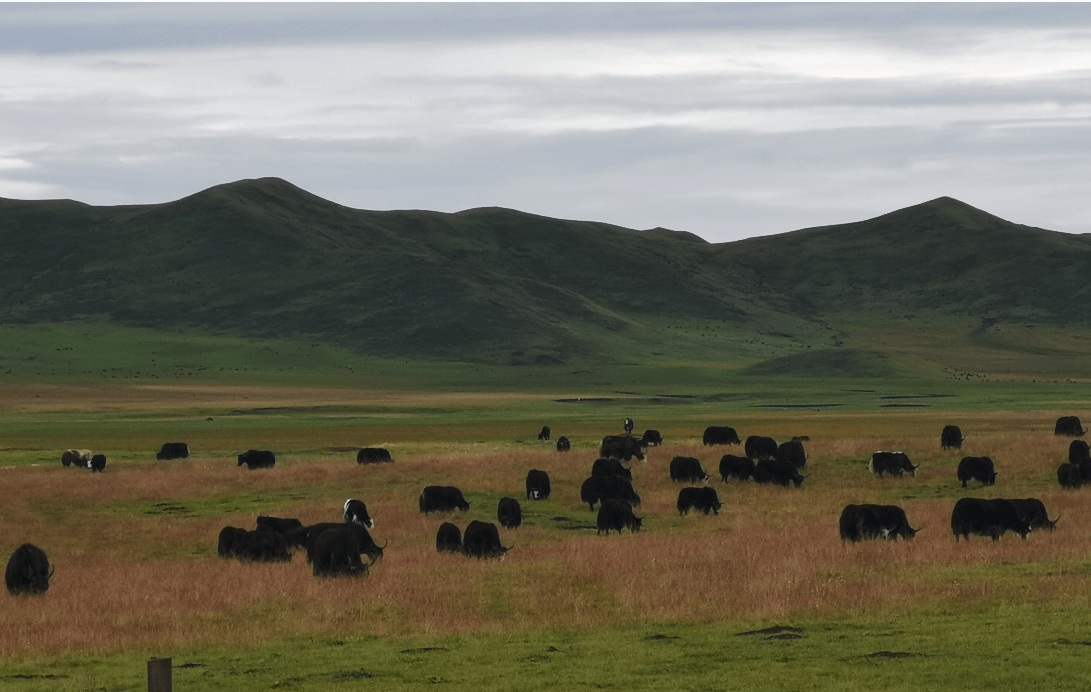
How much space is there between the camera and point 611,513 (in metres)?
30.7

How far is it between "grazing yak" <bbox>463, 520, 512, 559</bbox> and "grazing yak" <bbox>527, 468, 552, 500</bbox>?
31.3 ft

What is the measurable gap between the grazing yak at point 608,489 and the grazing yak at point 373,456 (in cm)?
1216

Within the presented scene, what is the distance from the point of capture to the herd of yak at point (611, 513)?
23.9 metres

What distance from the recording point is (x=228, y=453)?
56625mm

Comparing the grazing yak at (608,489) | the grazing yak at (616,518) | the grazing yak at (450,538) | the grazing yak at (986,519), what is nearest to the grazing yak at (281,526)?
the grazing yak at (450,538)

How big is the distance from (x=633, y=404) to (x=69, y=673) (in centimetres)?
9389

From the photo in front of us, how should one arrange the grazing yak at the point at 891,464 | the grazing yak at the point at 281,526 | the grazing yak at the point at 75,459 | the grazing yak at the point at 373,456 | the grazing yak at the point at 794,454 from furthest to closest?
the grazing yak at the point at 75,459 → the grazing yak at the point at 373,456 → the grazing yak at the point at 794,454 → the grazing yak at the point at 891,464 → the grazing yak at the point at 281,526

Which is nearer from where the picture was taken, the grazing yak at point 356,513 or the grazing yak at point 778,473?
the grazing yak at point 356,513

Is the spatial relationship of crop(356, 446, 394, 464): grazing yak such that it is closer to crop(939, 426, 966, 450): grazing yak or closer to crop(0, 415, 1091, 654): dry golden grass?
crop(0, 415, 1091, 654): dry golden grass

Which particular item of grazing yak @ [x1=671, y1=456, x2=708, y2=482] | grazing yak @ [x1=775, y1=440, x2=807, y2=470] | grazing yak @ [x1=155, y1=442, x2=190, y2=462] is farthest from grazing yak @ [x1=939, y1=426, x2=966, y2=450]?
grazing yak @ [x1=155, y1=442, x2=190, y2=462]

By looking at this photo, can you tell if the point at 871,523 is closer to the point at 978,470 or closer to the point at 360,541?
the point at 360,541

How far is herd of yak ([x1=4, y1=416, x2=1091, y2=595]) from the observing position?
78.3 feet

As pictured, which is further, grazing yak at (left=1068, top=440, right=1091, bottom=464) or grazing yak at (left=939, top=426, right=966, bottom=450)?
grazing yak at (left=939, top=426, right=966, bottom=450)

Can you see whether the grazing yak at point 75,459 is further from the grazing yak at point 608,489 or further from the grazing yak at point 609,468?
the grazing yak at point 608,489
